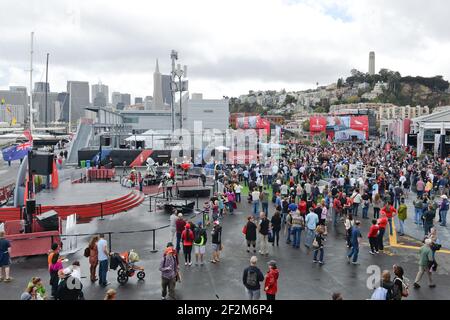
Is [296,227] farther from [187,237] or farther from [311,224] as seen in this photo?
[187,237]

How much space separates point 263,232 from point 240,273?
69.1 inches

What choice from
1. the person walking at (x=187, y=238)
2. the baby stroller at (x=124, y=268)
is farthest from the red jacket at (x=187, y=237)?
the baby stroller at (x=124, y=268)

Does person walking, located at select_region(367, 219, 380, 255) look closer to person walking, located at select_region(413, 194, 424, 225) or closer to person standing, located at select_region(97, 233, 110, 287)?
person walking, located at select_region(413, 194, 424, 225)

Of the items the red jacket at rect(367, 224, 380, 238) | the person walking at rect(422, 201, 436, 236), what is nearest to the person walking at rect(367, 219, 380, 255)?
the red jacket at rect(367, 224, 380, 238)

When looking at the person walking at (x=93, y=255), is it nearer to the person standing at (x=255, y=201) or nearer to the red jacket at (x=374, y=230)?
the red jacket at (x=374, y=230)

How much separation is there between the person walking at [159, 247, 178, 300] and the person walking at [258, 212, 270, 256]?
3.85m

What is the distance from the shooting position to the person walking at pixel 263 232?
40.4 feet

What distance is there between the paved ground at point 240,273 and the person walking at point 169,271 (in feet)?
1.26

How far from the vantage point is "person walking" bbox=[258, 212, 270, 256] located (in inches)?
485

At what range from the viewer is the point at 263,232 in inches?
486

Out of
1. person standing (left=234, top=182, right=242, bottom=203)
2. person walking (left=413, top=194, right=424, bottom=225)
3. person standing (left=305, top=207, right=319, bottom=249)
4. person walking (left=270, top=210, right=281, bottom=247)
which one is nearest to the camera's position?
person walking (left=270, top=210, right=281, bottom=247)

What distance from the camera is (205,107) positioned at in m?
82.8

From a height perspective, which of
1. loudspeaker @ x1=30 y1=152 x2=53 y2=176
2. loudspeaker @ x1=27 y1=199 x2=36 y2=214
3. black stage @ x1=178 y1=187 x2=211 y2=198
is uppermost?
Result: loudspeaker @ x1=30 y1=152 x2=53 y2=176
